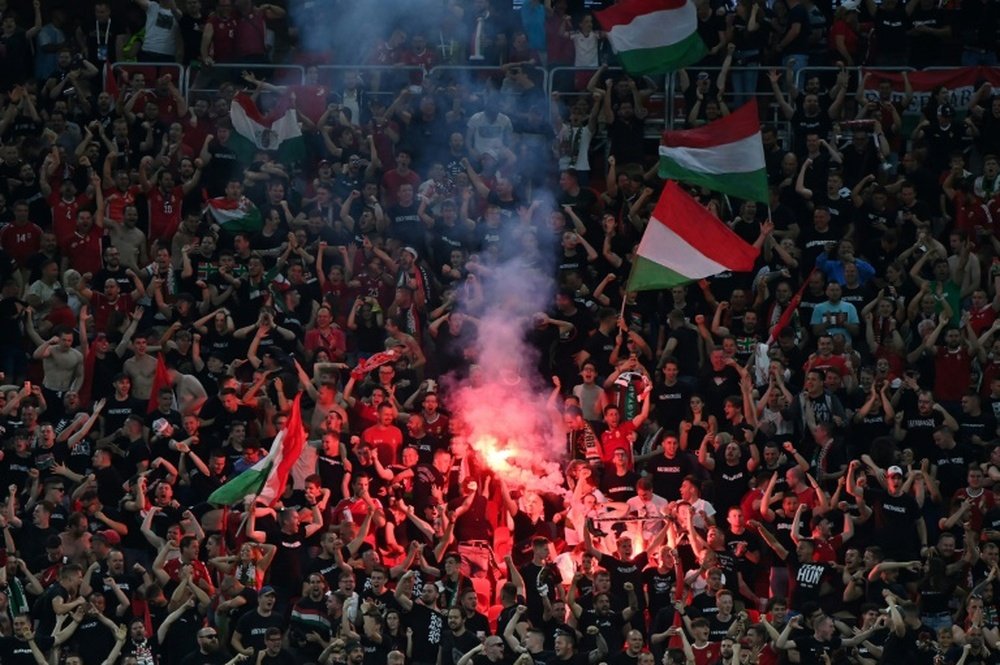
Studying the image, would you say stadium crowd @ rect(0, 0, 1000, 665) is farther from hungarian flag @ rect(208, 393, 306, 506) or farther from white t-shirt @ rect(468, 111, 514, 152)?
hungarian flag @ rect(208, 393, 306, 506)

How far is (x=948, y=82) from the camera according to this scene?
25969 millimetres

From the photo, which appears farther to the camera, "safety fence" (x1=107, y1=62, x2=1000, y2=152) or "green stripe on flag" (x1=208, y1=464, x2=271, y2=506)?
"safety fence" (x1=107, y1=62, x2=1000, y2=152)

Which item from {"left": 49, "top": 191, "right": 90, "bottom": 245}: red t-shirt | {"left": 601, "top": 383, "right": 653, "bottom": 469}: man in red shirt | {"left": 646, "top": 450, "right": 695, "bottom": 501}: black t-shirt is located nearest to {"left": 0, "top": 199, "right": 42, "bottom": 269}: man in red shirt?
{"left": 49, "top": 191, "right": 90, "bottom": 245}: red t-shirt

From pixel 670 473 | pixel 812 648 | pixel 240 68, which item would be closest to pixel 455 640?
pixel 670 473

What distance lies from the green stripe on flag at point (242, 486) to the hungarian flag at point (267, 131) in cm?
516

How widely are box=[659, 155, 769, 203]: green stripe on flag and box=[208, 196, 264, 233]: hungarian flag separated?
4.53 m

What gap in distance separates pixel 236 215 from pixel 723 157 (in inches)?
206

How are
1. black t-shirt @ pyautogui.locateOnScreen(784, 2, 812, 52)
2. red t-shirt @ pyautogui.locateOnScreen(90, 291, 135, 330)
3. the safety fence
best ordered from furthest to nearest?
1. black t-shirt @ pyautogui.locateOnScreen(784, 2, 812, 52)
2. the safety fence
3. red t-shirt @ pyautogui.locateOnScreen(90, 291, 135, 330)

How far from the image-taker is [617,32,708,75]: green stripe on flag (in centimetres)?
2386

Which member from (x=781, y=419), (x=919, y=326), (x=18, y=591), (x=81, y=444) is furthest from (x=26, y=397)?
(x=919, y=326)

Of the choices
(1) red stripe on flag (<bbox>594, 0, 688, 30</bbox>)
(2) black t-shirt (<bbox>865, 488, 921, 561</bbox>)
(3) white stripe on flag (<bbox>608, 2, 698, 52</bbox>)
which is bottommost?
(2) black t-shirt (<bbox>865, 488, 921, 561</bbox>)

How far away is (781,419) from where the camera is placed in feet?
73.0

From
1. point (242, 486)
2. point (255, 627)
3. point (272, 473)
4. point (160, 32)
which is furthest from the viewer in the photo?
point (160, 32)

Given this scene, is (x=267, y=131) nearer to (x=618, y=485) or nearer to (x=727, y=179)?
(x=727, y=179)
